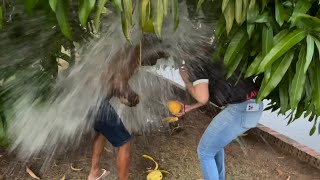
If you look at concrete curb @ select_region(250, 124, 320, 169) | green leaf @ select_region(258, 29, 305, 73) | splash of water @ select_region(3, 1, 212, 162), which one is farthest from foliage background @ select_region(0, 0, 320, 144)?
concrete curb @ select_region(250, 124, 320, 169)

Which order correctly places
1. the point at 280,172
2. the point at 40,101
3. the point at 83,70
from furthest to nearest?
1. the point at 280,172
2. the point at 83,70
3. the point at 40,101

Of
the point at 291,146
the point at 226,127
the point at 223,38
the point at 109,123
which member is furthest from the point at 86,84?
the point at 291,146

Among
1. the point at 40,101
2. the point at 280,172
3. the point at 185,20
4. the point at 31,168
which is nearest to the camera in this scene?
the point at 40,101

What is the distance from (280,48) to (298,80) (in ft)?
0.73

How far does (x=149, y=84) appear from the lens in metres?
4.97

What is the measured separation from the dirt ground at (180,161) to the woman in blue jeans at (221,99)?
113cm

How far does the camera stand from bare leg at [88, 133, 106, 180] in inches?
157

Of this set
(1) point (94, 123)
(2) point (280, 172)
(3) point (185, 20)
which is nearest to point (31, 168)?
(1) point (94, 123)

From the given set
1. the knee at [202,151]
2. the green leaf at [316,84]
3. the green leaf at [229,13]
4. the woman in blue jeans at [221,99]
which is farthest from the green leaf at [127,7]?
the knee at [202,151]

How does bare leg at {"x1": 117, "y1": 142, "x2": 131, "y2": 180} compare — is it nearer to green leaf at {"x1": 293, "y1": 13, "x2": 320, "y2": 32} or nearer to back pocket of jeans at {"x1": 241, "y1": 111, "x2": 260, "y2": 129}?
back pocket of jeans at {"x1": 241, "y1": 111, "x2": 260, "y2": 129}

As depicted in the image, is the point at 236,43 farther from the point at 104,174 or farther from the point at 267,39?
the point at 104,174

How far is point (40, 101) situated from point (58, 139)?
7.42ft

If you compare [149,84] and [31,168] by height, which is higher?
[149,84]

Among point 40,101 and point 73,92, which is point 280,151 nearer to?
point 73,92
